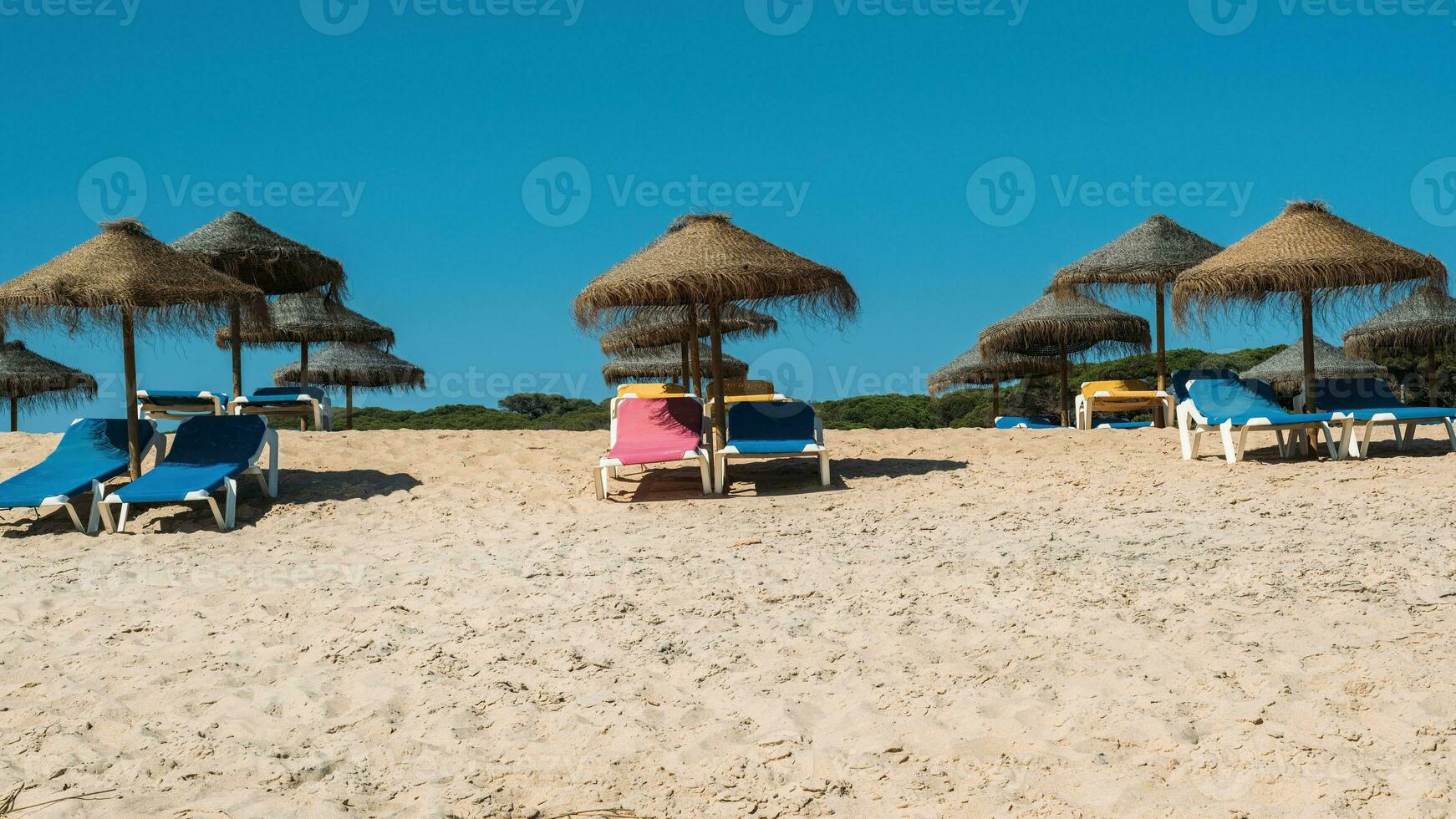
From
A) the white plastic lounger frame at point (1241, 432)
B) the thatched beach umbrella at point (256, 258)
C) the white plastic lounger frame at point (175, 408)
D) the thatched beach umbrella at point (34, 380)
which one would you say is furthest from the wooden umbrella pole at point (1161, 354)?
the thatched beach umbrella at point (34, 380)

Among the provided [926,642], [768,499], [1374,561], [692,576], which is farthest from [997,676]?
[768,499]

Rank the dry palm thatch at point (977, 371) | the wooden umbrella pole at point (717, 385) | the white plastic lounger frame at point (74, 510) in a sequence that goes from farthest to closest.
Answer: the dry palm thatch at point (977, 371), the wooden umbrella pole at point (717, 385), the white plastic lounger frame at point (74, 510)

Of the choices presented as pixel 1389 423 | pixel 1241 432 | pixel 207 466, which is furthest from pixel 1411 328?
pixel 207 466

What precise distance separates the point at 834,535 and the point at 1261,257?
4.87m

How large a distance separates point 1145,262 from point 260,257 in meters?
9.38

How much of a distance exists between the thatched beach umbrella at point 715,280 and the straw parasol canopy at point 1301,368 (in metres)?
13.1

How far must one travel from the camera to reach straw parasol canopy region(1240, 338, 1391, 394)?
19469 millimetres

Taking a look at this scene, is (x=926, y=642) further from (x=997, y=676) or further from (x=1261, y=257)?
(x=1261, y=257)

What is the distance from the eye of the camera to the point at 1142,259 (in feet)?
42.1

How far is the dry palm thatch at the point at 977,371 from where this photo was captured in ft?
62.5

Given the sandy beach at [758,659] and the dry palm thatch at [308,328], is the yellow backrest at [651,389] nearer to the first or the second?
the dry palm thatch at [308,328]

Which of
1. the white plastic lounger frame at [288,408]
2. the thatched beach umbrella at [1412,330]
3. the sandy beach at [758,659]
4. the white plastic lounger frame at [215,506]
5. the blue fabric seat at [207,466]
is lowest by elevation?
the sandy beach at [758,659]

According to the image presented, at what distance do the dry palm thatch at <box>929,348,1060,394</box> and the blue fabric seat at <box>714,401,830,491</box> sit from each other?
1050 cm

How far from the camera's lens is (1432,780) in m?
3.48
